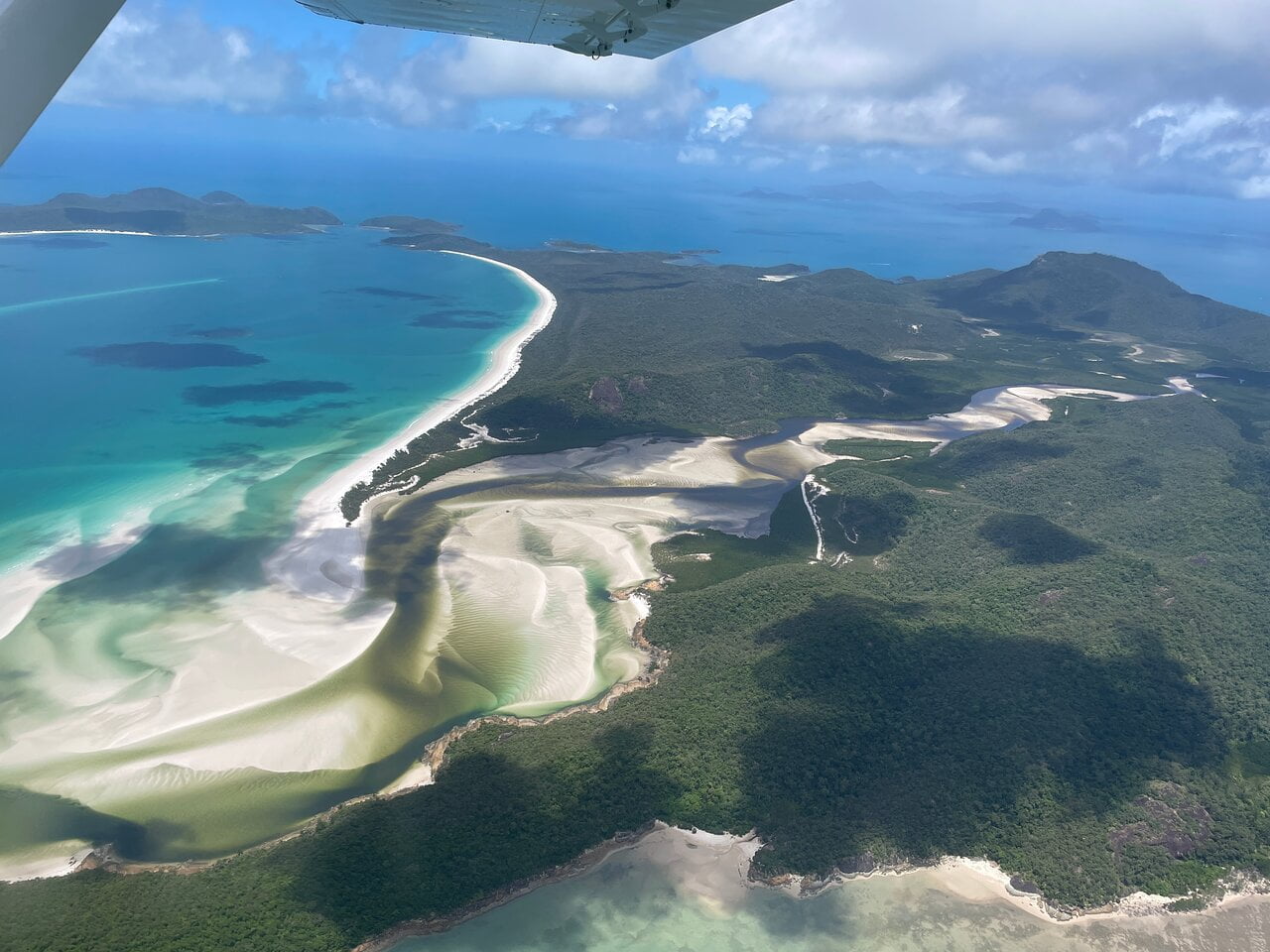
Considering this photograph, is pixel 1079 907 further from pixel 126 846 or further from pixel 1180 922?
pixel 126 846

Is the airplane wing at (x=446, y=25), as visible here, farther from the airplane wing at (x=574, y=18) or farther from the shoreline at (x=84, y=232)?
the shoreline at (x=84, y=232)

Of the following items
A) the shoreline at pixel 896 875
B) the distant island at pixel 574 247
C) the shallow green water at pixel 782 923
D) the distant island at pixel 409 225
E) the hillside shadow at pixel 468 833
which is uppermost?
the distant island at pixel 409 225

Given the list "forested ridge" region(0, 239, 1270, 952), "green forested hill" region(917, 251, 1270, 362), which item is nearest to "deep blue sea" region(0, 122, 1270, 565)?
"forested ridge" region(0, 239, 1270, 952)

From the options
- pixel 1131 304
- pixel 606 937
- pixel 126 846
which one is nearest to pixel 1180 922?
pixel 606 937

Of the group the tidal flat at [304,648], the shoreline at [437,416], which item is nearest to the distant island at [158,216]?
the shoreline at [437,416]

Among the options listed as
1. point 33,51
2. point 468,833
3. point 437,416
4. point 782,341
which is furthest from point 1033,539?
point 782,341
